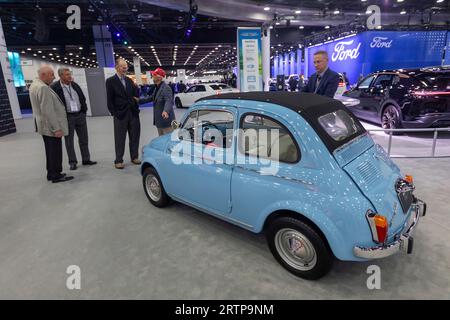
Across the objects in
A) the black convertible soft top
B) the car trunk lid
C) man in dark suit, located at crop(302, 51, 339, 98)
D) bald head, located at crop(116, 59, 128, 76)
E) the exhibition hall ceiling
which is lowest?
the car trunk lid

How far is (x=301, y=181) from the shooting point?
2.06 metres

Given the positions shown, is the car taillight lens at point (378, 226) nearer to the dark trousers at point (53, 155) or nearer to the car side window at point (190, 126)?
the car side window at point (190, 126)

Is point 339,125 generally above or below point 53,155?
above

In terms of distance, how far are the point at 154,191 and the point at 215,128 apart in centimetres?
120

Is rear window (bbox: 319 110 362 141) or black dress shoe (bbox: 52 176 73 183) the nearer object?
rear window (bbox: 319 110 362 141)

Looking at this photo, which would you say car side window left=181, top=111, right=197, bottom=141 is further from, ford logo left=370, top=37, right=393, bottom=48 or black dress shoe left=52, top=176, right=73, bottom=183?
ford logo left=370, top=37, right=393, bottom=48

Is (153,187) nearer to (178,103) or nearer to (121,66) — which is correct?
(121,66)

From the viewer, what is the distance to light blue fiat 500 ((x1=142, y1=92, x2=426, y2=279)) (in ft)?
6.24

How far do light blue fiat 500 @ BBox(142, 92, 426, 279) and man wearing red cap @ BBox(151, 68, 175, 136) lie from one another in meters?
1.92

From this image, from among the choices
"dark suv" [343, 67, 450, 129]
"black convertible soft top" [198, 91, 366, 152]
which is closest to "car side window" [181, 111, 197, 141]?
"black convertible soft top" [198, 91, 366, 152]

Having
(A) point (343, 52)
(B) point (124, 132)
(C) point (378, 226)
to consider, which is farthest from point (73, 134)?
(A) point (343, 52)

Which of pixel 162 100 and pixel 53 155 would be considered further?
pixel 162 100

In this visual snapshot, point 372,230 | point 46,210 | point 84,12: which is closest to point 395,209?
point 372,230

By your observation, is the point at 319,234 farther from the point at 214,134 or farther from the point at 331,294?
the point at 214,134
